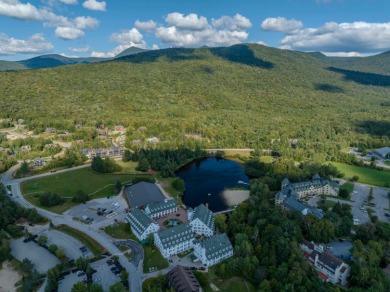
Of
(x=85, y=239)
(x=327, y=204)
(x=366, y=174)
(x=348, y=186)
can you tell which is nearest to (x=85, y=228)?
(x=85, y=239)

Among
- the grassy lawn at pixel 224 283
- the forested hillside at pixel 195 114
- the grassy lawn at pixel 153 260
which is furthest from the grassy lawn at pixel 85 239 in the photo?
the forested hillside at pixel 195 114

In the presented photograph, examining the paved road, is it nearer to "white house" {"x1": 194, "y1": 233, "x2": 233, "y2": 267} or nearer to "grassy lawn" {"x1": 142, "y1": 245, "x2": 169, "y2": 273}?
"grassy lawn" {"x1": 142, "y1": 245, "x2": 169, "y2": 273}

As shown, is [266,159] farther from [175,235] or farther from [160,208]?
[175,235]

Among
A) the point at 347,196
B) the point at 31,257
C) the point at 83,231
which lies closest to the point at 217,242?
the point at 83,231

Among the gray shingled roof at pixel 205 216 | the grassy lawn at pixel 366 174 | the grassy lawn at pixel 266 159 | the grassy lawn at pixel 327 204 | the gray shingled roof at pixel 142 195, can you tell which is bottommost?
the grassy lawn at pixel 366 174

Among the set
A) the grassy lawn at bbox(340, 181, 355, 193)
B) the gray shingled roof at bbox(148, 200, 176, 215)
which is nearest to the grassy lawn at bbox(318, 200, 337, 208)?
the grassy lawn at bbox(340, 181, 355, 193)

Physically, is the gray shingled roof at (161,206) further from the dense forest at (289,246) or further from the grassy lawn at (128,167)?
the grassy lawn at (128,167)

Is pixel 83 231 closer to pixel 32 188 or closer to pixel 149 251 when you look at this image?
pixel 149 251
